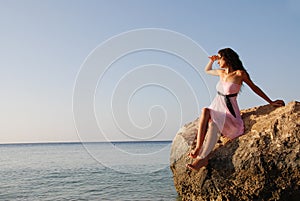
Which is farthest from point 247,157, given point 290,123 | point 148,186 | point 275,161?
point 148,186

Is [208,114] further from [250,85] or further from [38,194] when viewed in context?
[38,194]

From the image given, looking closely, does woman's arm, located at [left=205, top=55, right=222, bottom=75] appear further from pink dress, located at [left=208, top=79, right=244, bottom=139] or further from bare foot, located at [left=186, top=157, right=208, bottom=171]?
bare foot, located at [left=186, top=157, right=208, bottom=171]

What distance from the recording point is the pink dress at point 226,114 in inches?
283

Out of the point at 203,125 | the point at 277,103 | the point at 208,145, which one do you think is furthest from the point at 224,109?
the point at 277,103

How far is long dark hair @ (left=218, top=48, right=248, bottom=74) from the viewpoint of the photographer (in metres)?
7.57

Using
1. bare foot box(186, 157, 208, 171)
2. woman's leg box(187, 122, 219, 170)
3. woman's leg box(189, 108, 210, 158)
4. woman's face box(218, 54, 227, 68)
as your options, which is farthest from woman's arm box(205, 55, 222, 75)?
bare foot box(186, 157, 208, 171)

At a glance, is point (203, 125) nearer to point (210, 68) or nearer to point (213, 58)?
point (210, 68)

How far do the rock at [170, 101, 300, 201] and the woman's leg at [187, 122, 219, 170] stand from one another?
0.16 metres

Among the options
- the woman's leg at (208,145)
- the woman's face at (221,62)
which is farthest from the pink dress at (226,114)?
the woman's face at (221,62)

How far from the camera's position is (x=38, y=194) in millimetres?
15234

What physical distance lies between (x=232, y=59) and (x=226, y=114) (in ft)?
3.72

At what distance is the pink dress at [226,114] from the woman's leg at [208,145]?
11 centimetres

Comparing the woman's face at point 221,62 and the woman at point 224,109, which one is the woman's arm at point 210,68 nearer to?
the woman at point 224,109

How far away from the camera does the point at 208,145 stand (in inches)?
280
